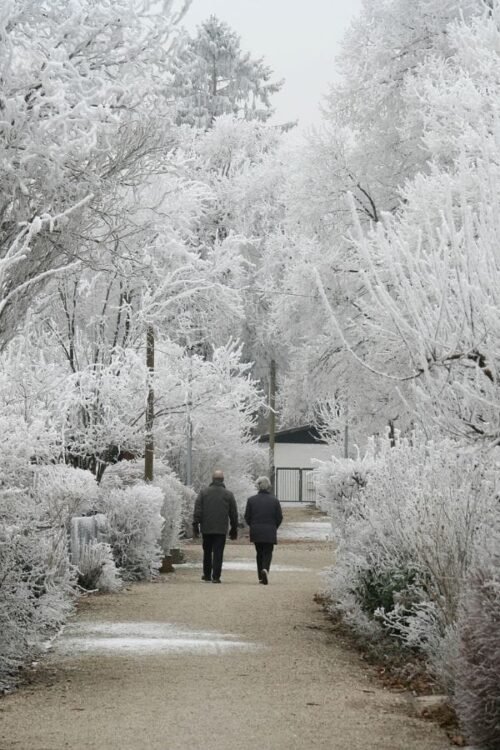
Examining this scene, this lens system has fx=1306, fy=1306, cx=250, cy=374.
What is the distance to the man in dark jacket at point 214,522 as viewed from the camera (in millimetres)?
19453

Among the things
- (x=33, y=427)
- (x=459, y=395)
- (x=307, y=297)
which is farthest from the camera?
(x=307, y=297)

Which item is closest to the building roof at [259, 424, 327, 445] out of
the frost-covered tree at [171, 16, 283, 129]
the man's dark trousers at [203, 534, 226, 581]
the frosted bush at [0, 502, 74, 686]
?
the frost-covered tree at [171, 16, 283, 129]

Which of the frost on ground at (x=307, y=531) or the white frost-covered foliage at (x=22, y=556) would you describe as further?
the frost on ground at (x=307, y=531)

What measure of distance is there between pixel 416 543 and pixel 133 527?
961 centimetres

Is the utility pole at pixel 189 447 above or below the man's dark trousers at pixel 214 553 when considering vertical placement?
above

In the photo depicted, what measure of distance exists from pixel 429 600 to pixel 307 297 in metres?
14.7

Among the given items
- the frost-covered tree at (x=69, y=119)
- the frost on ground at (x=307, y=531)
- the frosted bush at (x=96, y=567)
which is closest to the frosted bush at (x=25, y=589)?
the frost-covered tree at (x=69, y=119)

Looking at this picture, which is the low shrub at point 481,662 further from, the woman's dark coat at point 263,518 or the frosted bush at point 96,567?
the woman's dark coat at point 263,518

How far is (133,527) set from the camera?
19594 mm

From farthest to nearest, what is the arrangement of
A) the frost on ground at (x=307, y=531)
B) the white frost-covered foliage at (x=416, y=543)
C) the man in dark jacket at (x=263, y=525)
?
the frost on ground at (x=307, y=531) < the man in dark jacket at (x=263, y=525) < the white frost-covered foliage at (x=416, y=543)

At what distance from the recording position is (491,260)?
7199 mm

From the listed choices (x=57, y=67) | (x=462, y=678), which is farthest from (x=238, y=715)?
(x=57, y=67)

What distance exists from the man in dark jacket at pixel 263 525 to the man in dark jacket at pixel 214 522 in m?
0.37

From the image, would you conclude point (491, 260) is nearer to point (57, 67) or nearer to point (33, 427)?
point (33, 427)
